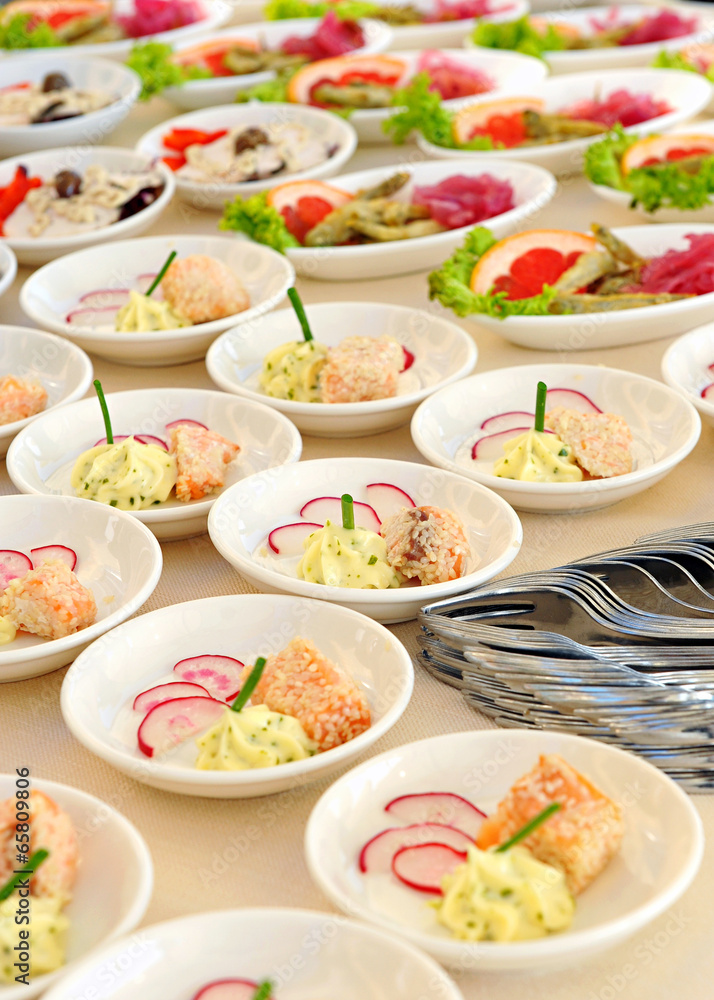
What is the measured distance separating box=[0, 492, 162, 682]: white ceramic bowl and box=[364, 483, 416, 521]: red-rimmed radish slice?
1.76 ft

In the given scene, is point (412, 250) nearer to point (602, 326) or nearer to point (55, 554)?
point (602, 326)

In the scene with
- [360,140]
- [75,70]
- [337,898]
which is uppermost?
[75,70]

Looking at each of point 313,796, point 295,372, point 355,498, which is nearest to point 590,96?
point 295,372

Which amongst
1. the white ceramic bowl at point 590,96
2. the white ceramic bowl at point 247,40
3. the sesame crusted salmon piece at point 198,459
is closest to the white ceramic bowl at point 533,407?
the sesame crusted salmon piece at point 198,459

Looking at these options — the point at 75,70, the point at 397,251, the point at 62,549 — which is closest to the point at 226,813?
the point at 62,549

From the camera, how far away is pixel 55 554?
228 cm

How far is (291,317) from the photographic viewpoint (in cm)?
321

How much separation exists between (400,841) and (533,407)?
1.52 meters

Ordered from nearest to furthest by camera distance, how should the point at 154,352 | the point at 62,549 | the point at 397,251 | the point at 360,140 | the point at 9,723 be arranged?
the point at 9,723
the point at 62,549
the point at 154,352
the point at 397,251
the point at 360,140

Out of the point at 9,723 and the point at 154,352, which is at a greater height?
the point at 154,352

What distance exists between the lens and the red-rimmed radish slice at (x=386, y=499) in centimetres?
237

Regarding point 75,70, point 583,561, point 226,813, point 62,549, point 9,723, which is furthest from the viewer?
point 75,70

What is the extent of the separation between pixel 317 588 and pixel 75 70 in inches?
175

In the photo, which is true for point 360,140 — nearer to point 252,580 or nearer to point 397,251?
point 397,251
